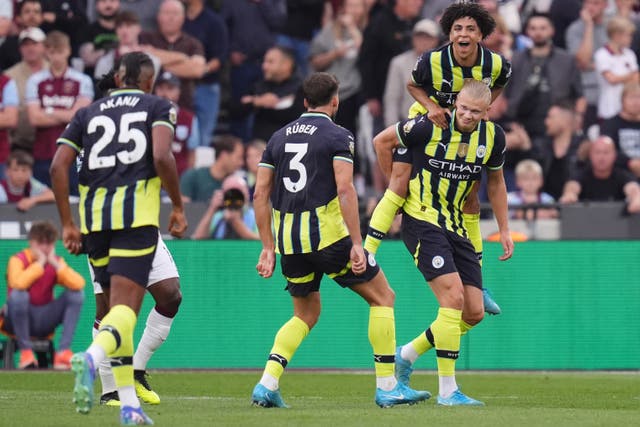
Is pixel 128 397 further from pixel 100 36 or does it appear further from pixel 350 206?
pixel 100 36

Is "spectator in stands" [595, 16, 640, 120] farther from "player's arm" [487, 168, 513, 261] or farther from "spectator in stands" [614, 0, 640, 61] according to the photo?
"player's arm" [487, 168, 513, 261]

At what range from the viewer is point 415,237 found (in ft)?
31.9

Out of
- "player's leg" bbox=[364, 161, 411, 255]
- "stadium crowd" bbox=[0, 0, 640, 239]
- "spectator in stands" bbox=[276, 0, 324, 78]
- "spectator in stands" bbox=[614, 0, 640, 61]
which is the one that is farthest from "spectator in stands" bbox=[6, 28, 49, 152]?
"player's leg" bbox=[364, 161, 411, 255]

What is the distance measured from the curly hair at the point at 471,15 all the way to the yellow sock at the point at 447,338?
81.2 inches

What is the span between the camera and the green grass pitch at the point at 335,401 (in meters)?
8.09

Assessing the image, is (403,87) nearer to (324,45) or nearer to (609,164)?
(324,45)

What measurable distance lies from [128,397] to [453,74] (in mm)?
3634

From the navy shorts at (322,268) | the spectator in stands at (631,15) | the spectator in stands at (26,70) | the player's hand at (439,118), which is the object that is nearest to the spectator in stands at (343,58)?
the spectator in stands at (26,70)

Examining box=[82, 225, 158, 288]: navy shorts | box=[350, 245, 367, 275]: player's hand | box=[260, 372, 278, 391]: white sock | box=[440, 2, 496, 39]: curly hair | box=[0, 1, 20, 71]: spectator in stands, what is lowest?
box=[260, 372, 278, 391]: white sock

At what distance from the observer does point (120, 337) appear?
7840 mm

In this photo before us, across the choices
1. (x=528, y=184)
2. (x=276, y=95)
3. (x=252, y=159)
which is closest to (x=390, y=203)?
(x=528, y=184)

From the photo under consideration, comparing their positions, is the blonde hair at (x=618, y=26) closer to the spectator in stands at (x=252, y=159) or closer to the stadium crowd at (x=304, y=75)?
the stadium crowd at (x=304, y=75)

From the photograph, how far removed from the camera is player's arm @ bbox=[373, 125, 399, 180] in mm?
10078

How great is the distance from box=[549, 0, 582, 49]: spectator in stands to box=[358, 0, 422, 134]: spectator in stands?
7.88 feet
